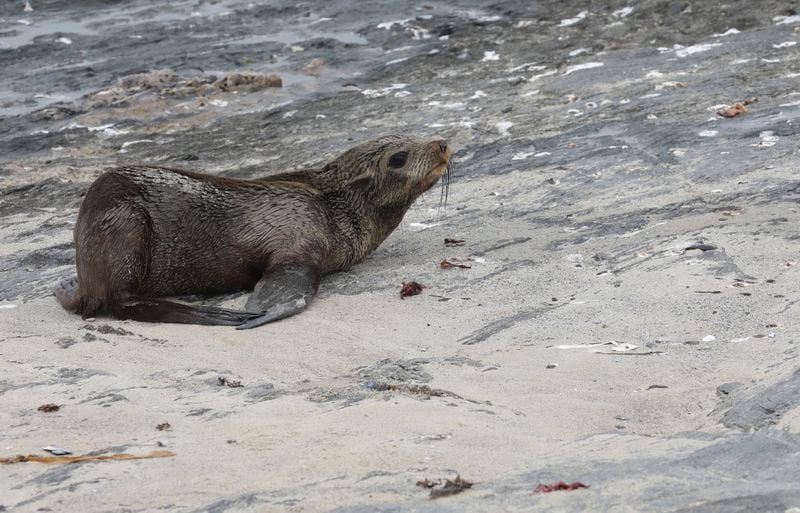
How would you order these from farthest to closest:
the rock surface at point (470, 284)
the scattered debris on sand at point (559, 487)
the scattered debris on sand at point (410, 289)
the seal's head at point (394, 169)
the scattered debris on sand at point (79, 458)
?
the seal's head at point (394, 169) < the scattered debris on sand at point (410, 289) < the scattered debris on sand at point (79, 458) < the rock surface at point (470, 284) < the scattered debris on sand at point (559, 487)

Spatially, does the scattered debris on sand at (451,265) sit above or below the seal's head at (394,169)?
below

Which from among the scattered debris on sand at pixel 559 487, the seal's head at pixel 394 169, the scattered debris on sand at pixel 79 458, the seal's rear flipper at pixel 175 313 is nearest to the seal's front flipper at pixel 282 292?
the seal's rear flipper at pixel 175 313

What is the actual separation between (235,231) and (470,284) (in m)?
1.71

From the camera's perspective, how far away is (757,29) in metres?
13.4

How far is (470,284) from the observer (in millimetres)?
7371

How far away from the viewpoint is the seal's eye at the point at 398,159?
849 centimetres

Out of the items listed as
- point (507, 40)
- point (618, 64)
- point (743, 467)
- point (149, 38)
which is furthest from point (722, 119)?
point (149, 38)

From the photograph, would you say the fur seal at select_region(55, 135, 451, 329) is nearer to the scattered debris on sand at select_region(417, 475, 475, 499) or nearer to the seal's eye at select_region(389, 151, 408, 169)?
the seal's eye at select_region(389, 151, 408, 169)

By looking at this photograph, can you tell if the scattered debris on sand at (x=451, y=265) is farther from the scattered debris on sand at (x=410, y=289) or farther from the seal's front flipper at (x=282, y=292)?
the seal's front flipper at (x=282, y=292)

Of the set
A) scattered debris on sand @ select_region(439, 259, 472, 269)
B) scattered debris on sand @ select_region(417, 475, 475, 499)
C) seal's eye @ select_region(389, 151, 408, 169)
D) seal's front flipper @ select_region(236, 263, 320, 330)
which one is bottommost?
scattered debris on sand @ select_region(439, 259, 472, 269)

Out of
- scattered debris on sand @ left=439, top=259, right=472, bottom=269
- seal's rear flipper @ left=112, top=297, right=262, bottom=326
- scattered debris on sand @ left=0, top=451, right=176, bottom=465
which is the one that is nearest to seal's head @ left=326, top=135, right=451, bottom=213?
scattered debris on sand @ left=439, top=259, right=472, bottom=269

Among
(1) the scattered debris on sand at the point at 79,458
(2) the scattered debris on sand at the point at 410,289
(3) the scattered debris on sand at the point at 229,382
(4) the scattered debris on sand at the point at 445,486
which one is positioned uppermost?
(4) the scattered debris on sand at the point at 445,486

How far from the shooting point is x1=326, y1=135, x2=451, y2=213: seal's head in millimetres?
8438

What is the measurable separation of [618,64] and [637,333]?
7.56 m
